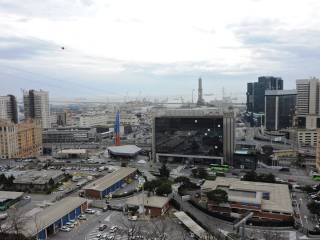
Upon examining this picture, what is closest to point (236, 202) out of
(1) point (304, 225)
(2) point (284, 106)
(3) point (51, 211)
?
(1) point (304, 225)

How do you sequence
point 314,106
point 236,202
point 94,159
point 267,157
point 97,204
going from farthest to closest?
point 314,106 < point 94,159 < point 267,157 < point 97,204 < point 236,202

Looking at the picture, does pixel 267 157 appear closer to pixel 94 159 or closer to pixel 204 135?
pixel 204 135

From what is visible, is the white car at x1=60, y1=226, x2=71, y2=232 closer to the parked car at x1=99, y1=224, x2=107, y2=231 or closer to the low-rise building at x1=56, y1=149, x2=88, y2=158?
the parked car at x1=99, y1=224, x2=107, y2=231

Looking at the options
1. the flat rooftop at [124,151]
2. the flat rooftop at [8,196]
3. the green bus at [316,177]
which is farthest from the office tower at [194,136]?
the flat rooftop at [8,196]

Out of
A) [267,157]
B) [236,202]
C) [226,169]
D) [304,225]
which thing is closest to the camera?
[304,225]

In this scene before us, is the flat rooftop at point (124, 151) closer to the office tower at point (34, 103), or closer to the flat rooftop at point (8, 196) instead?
the flat rooftop at point (8, 196)

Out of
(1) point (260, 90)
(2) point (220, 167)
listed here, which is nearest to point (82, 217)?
(2) point (220, 167)
